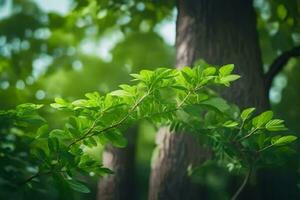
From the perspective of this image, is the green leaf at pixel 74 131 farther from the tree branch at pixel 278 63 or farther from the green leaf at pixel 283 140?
the tree branch at pixel 278 63

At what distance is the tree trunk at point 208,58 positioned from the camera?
3.54 m

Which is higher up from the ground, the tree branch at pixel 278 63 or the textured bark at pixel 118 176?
the tree branch at pixel 278 63

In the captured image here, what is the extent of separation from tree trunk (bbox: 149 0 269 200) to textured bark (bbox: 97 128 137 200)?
1.40 m

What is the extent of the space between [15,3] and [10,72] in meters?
2.15

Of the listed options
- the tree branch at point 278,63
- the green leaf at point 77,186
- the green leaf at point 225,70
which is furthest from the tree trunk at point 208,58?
the green leaf at point 77,186

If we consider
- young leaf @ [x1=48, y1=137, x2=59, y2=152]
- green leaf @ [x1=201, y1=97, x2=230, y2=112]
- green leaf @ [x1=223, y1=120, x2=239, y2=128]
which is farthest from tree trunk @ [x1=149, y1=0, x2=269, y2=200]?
young leaf @ [x1=48, y1=137, x2=59, y2=152]

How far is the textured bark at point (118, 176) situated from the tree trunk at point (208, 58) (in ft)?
4.59

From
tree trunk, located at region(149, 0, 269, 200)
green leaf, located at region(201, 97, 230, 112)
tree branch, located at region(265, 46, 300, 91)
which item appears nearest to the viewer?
green leaf, located at region(201, 97, 230, 112)

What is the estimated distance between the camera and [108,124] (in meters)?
2.34

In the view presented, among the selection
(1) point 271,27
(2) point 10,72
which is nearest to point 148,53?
(1) point 271,27

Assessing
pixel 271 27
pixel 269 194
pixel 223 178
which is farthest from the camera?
pixel 271 27

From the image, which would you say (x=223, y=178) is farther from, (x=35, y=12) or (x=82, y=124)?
(x=35, y=12)

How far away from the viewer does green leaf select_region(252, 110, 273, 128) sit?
92.4 inches

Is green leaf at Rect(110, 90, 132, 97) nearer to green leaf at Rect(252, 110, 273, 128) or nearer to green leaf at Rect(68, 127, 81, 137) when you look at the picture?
green leaf at Rect(68, 127, 81, 137)
